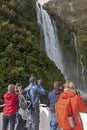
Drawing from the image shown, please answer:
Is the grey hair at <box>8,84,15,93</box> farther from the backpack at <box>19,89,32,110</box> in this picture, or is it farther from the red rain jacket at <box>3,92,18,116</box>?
the backpack at <box>19,89,32,110</box>

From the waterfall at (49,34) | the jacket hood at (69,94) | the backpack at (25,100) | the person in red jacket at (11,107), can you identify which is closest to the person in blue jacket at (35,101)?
the backpack at (25,100)

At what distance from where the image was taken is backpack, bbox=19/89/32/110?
30.7 feet

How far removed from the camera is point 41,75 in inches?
1160

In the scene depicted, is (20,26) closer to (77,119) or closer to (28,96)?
(28,96)

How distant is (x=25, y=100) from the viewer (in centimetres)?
941

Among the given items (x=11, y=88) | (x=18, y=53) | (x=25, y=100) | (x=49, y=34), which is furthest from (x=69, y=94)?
(x=49, y=34)

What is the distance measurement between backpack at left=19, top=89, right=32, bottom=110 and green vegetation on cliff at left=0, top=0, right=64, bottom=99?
1489 cm

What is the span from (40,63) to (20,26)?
4588mm

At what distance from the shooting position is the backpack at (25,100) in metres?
9.34

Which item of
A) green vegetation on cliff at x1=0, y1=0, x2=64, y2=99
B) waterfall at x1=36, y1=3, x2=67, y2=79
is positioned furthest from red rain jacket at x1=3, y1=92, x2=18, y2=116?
waterfall at x1=36, y1=3, x2=67, y2=79

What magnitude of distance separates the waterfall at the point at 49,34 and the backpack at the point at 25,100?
29.2 metres

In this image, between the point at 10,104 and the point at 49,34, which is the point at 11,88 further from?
the point at 49,34

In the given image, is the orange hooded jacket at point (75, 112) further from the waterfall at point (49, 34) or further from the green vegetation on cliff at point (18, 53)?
the waterfall at point (49, 34)

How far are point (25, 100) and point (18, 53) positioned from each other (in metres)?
20.6
